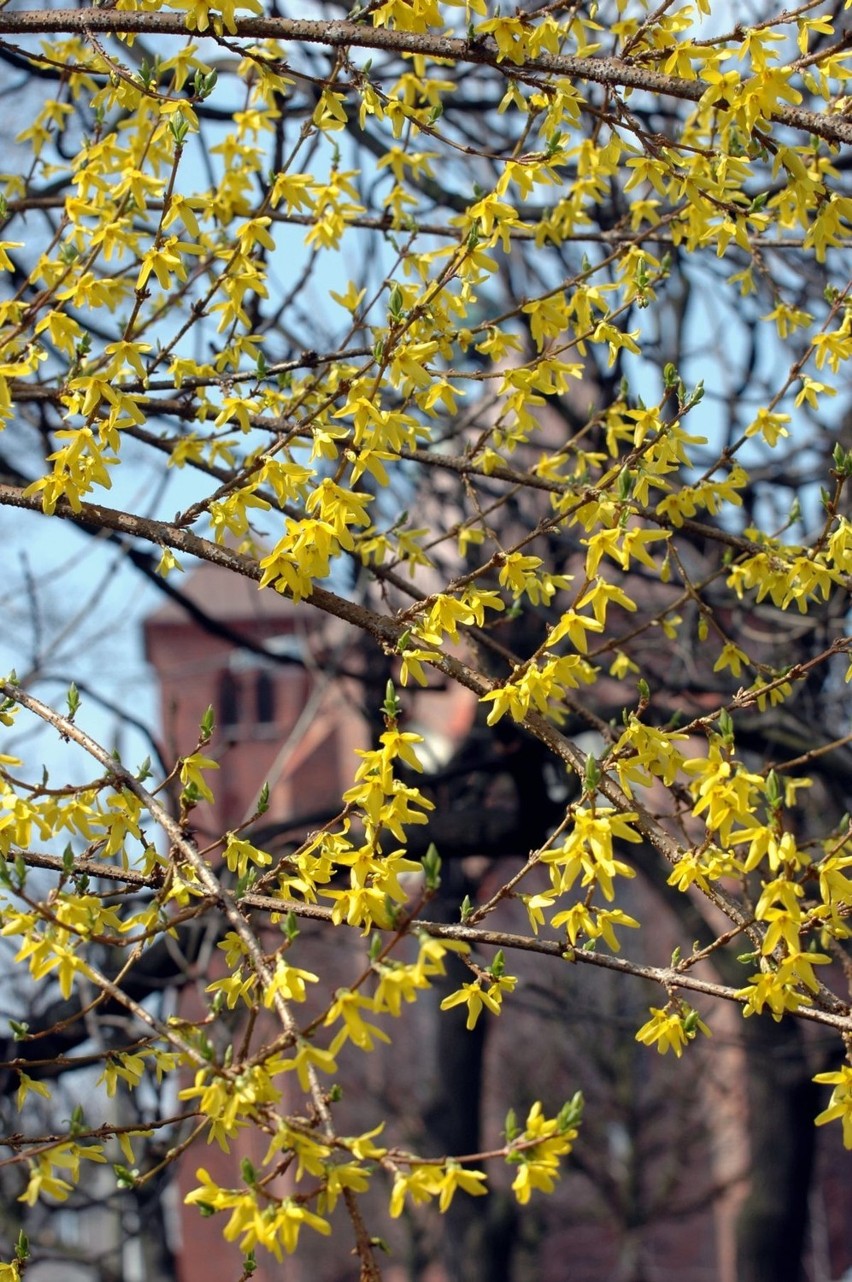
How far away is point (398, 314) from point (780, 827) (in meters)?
1.14

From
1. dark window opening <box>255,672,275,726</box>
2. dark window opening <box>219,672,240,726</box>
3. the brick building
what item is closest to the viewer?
the brick building

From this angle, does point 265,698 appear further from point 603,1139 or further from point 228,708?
point 603,1139

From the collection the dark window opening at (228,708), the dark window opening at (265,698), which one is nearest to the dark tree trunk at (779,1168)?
the dark window opening at (228,708)

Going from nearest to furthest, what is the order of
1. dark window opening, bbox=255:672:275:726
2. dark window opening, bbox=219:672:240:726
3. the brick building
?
the brick building
dark window opening, bbox=219:672:240:726
dark window opening, bbox=255:672:275:726

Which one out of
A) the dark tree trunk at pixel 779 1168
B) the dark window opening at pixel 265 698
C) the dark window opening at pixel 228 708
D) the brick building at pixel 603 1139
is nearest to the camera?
the dark tree trunk at pixel 779 1168

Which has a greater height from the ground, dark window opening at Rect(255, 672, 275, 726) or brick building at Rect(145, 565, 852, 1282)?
dark window opening at Rect(255, 672, 275, 726)

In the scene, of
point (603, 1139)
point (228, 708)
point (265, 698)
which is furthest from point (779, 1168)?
point (265, 698)

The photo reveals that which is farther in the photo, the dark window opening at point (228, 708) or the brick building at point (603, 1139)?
the dark window opening at point (228, 708)

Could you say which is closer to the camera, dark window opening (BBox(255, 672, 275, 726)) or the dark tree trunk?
the dark tree trunk

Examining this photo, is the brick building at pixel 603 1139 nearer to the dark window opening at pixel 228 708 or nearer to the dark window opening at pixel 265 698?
the dark window opening at pixel 228 708

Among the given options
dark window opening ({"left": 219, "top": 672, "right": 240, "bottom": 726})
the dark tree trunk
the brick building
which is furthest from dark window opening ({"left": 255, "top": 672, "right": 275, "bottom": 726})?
the dark tree trunk

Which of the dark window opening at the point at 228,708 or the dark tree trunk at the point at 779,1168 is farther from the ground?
the dark window opening at the point at 228,708

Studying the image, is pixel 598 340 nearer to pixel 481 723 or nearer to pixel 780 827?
pixel 780 827

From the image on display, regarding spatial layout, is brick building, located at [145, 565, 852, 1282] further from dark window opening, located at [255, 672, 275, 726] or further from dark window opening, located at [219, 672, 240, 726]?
dark window opening, located at [255, 672, 275, 726]
